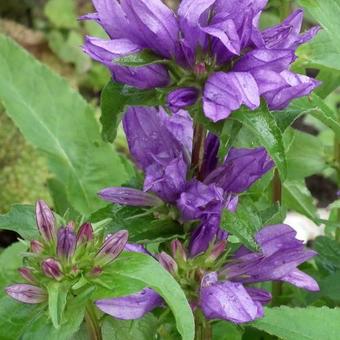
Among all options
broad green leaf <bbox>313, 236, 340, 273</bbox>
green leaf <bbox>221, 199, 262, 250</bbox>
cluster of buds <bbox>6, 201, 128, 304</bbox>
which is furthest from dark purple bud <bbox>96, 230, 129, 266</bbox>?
broad green leaf <bbox>313, 236, 340, 273</bbox>

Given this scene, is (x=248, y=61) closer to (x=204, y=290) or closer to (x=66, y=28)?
(x=204, y=290)

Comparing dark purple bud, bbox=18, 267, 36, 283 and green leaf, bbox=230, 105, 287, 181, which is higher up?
green leaf, bbox=230, 105, 287, 181

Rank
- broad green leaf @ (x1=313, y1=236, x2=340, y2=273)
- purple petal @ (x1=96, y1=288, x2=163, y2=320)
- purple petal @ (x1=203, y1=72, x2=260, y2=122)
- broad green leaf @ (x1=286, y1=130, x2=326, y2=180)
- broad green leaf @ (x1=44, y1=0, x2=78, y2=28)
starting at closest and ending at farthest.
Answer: purple petal @ (x1=203, y1=72, x2=260, y2=122) → purple petal @ (x1=96, y1=288, x2=163, y2=320) → broad green leaf @ (x1=313, y1=236, x2=340, y2=273) → broad green leaf @ (x1=286, y1=130, x2=326, y2=180) → broad green leaf @ (x1=44, y1=0, x2=78, y2=28)

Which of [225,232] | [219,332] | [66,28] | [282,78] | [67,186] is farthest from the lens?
[66,28]

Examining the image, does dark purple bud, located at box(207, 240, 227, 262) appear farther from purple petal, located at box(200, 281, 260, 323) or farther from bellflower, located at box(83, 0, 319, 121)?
bellflower, located at box(83, 0, 319, 121)

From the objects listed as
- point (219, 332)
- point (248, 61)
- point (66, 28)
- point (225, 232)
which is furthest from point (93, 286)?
point (66, 28)

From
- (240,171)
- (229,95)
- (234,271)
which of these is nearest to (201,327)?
(234,271)
